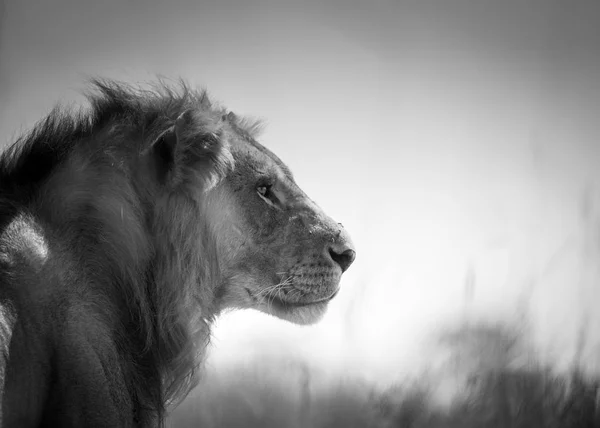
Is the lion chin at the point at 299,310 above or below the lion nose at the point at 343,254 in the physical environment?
below

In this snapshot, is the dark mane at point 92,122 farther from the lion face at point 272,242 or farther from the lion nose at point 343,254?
the lion nose at point 343,254

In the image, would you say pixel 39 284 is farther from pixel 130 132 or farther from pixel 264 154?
pixel 264 154

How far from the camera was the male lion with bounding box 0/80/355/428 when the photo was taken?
3.30 m

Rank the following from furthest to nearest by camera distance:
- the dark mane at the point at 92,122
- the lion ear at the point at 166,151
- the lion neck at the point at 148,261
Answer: the lion ear at the point at 166,151 → the dark mane at the point at 92,122 → the lion neck at the point at 148,261

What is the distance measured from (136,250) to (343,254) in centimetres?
130

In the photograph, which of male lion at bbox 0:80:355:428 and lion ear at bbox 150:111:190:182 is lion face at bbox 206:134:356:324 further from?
lion ear at bbox 150:111:190:182

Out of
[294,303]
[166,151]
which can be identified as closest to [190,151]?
[166,151]

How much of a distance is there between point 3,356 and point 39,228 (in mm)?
671

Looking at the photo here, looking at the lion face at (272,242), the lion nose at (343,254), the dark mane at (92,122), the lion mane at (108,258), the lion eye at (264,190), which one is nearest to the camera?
the lion mane at (108,258)

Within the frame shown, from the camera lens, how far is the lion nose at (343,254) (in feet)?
14.8

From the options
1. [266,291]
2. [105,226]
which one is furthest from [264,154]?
[105,226]

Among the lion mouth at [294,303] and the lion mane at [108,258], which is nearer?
the lion mane at [108,258]

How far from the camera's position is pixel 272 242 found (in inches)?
171

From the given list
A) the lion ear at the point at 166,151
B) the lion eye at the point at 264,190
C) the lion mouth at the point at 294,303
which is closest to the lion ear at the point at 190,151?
the lion ear at the point at 166,151
